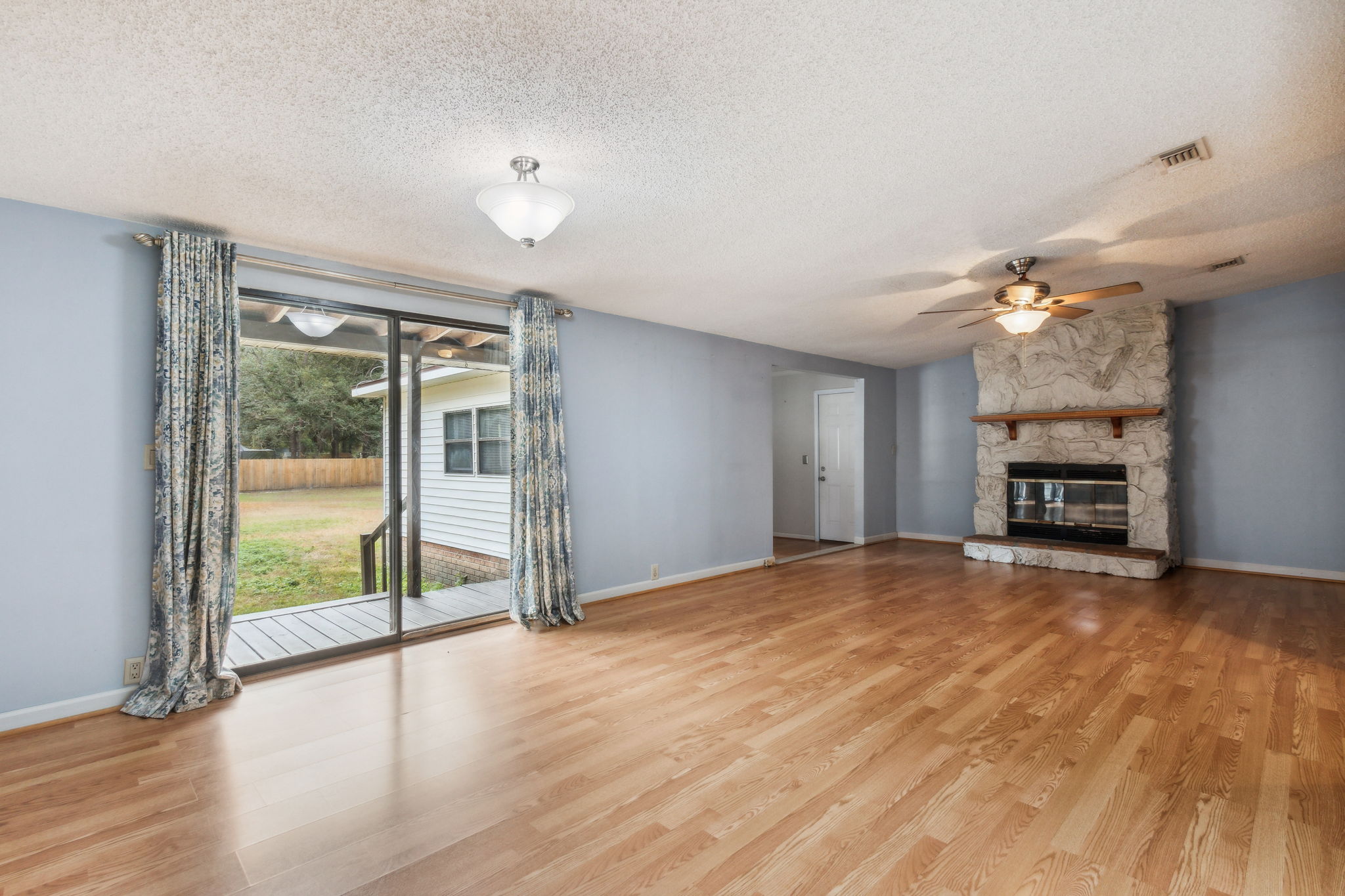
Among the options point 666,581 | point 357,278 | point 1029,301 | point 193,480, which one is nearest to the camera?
point 193,480

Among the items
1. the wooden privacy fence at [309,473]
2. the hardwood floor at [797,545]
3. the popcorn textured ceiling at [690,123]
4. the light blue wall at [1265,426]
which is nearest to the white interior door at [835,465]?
the hardwood floor at [797,545]

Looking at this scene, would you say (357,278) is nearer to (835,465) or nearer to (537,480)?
(537,480)

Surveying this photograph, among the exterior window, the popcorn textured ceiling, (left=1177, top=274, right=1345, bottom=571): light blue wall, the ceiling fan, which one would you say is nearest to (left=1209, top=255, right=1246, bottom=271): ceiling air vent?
the popcorn textured ceiling

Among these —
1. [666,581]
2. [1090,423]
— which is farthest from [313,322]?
[1090,423]

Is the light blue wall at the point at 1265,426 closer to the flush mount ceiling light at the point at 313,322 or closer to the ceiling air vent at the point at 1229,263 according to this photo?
the ceiling air vent at the point at 1229,263

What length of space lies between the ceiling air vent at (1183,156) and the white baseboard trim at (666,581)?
4.57 metres

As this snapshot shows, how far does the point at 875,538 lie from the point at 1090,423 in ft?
9.98

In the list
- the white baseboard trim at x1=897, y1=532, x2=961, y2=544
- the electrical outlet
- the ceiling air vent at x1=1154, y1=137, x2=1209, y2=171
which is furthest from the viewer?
the white baseboard trim at x1=897, y1=532, x2=961, y2=544

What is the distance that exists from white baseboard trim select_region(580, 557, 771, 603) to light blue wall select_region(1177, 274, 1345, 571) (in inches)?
186

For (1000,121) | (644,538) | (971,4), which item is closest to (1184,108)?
(1000,121)

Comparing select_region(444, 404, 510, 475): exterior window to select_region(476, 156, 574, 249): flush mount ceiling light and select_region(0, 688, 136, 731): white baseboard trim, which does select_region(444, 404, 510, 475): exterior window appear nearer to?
select_region(0, 688, 136, 731): white baseboard trim

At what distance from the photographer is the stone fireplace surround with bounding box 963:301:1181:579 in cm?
602

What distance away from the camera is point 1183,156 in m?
2.70

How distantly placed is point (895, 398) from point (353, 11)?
838cm
